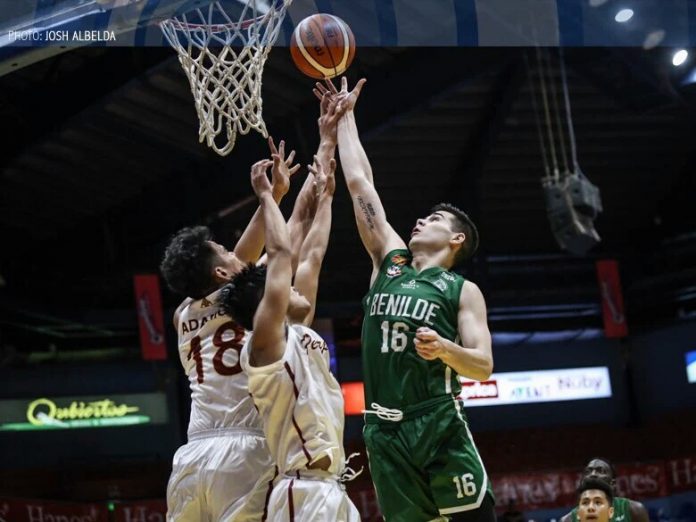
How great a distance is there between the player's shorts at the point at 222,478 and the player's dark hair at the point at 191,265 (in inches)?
23.9

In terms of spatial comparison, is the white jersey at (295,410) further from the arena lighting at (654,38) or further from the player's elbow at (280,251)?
the arena lighting at (654,38)

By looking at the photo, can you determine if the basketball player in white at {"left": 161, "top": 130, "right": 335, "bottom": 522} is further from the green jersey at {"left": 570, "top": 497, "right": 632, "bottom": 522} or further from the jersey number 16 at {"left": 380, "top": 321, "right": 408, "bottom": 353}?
the green jersey at {"left": 570, "top": 497, "right": 632, "bottom": 522}

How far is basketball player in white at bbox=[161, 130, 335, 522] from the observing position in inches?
174

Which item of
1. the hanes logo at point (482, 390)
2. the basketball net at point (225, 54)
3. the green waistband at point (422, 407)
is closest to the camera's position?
the green waistband at point (422, 407)

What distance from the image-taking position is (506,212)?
1973 centimetres

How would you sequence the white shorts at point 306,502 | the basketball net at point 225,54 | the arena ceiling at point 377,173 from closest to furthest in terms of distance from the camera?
the white shorts at point 306,502 < the basketball net at point 225,54 < the arena ceiling at point 377,173

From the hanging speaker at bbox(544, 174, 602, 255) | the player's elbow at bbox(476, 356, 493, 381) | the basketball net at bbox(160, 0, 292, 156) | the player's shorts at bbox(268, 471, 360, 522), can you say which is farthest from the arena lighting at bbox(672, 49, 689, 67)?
the player's shorts at bbox(268, 471, 360, 522)

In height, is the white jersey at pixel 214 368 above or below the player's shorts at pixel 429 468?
above

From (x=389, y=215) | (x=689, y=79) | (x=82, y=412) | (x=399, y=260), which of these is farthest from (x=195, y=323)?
(x=82, y=412)

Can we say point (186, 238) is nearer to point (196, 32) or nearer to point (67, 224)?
point (196, 32)

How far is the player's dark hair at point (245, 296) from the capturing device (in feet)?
13.8

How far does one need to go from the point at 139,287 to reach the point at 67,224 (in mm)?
1521

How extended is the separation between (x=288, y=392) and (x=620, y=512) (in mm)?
3384

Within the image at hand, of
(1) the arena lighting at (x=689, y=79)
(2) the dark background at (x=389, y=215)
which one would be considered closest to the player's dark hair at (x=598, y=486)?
(2) the dark background at (x=389, y=215)
